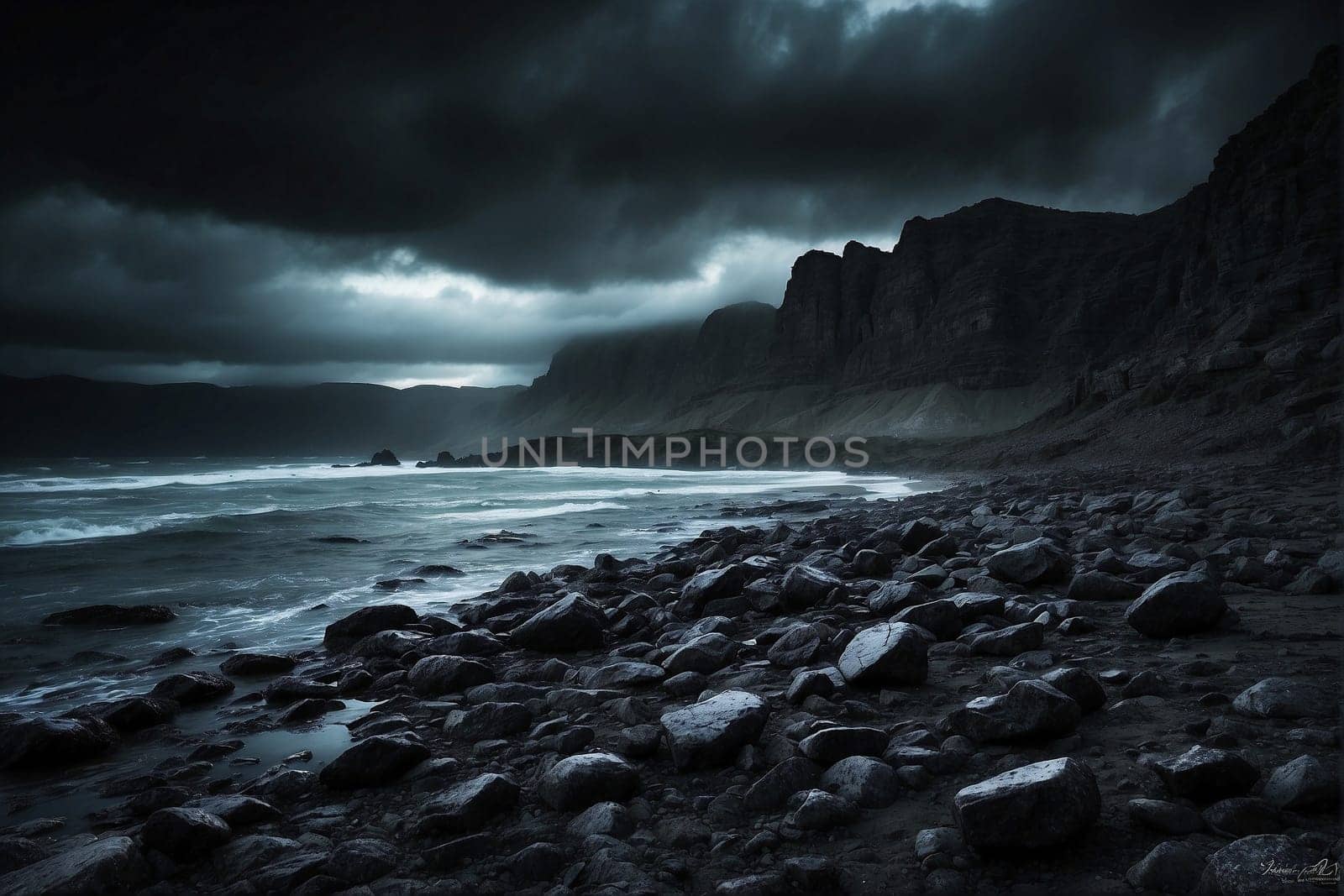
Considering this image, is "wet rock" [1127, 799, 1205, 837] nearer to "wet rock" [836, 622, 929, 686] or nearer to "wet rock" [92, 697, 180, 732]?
"wet rock" [836, 622, 929, 686]

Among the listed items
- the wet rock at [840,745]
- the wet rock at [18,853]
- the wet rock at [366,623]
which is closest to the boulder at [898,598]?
the wet rock at [840,745]

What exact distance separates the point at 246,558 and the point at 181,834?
15293mm

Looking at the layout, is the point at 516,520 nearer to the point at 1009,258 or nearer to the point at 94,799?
the point at 94,799

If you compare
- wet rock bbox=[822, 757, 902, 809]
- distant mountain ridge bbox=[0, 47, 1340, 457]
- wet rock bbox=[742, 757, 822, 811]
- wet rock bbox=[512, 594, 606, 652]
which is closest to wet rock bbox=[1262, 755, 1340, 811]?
Result: wet rock bbox=[822, 757, 902, 809]

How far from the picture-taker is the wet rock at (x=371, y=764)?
3992 millimetres

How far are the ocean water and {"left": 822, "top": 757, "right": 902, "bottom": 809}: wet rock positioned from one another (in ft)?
24.9

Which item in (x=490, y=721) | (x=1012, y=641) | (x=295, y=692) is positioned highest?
(x=1012, y=641)

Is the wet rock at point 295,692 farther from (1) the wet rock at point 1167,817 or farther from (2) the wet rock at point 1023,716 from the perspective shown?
(1) the wet rock at point 1167,817

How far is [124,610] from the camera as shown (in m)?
9.96

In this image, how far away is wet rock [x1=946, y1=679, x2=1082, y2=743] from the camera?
3.39 m

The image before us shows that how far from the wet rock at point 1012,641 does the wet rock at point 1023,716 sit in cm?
151

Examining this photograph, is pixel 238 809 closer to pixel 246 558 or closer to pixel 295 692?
pixel 295 692

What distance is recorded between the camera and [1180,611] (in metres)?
4.94

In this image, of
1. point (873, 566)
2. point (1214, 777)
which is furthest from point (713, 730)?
point (873, 566)
